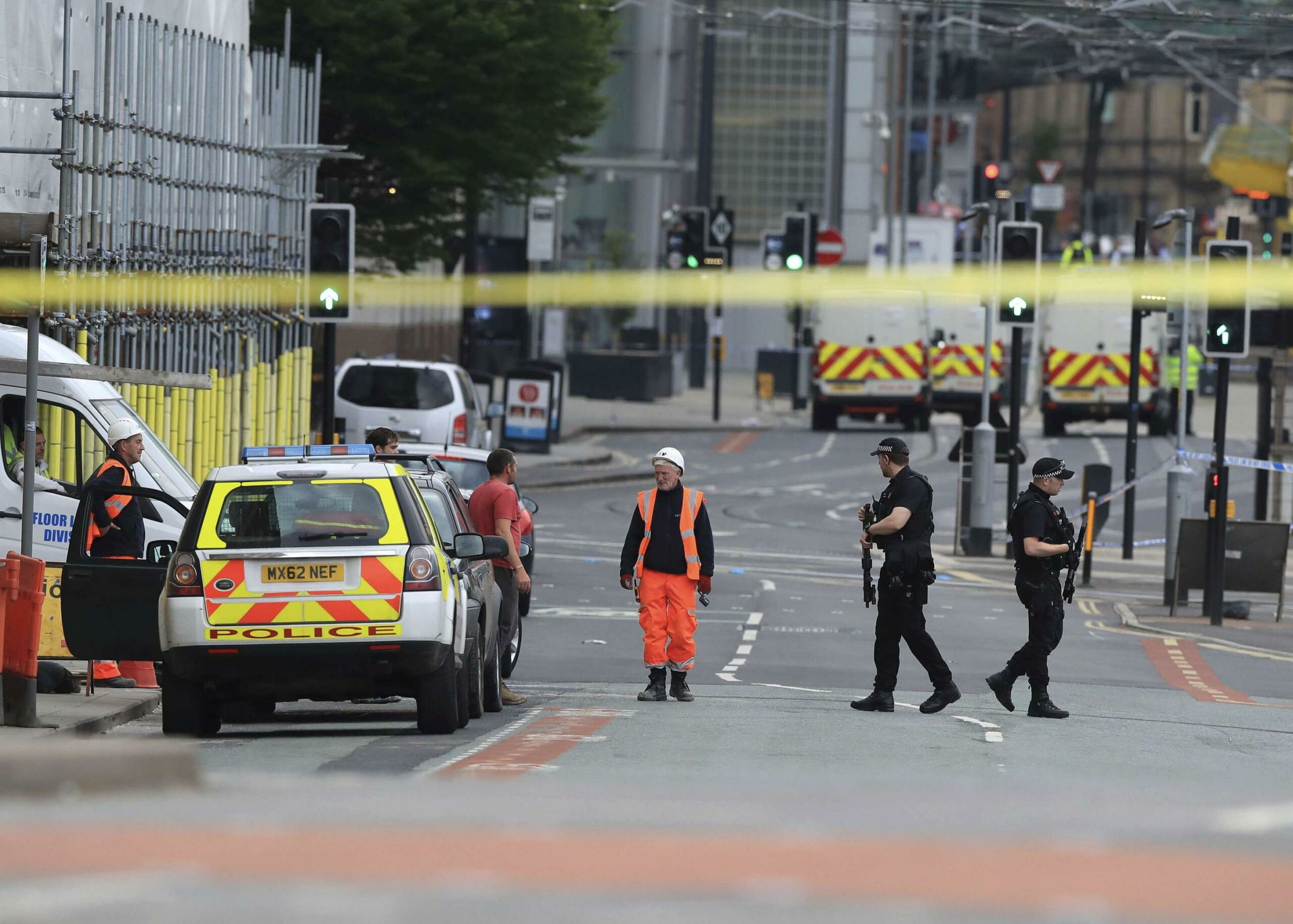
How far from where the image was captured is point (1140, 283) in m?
28.4

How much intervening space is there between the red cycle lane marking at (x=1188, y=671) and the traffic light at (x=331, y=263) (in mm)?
7983

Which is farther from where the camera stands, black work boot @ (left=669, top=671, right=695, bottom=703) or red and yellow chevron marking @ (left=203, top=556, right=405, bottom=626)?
black work boot @ (left=669, top=671, right=695, bottom=703)

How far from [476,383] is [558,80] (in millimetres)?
6940

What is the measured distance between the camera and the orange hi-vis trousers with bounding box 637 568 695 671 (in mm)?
15281

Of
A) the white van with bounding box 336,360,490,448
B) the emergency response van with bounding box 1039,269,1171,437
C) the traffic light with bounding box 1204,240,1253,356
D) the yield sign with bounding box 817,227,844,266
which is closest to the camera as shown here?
the traffic light with bounding box 1204,240,1253,356

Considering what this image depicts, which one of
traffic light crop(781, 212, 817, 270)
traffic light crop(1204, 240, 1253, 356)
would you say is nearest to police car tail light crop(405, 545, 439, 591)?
traffic light crop(1204, 240, 1253, 356)

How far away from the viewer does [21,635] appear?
43.4 feet

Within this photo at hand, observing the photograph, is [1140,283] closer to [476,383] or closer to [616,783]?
[476,383]

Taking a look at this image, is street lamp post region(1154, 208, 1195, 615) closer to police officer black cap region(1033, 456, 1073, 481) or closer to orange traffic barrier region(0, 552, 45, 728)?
police officer black cap region(1033, 456, 1073, 481)

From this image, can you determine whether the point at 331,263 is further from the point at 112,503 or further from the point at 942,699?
the point at 942,699

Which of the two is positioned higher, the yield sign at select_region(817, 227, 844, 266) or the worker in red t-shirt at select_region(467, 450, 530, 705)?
the yield sign at select_region(817, 227, 844, 266)

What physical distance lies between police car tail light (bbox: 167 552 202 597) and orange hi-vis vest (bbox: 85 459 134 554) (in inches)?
76.8

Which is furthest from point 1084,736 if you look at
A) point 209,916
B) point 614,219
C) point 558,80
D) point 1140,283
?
point 614,219

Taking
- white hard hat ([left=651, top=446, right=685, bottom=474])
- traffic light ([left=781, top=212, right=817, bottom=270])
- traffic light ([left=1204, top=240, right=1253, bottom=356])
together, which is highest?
traffic light ([left=781, top=212, right=817, bottom=270])
